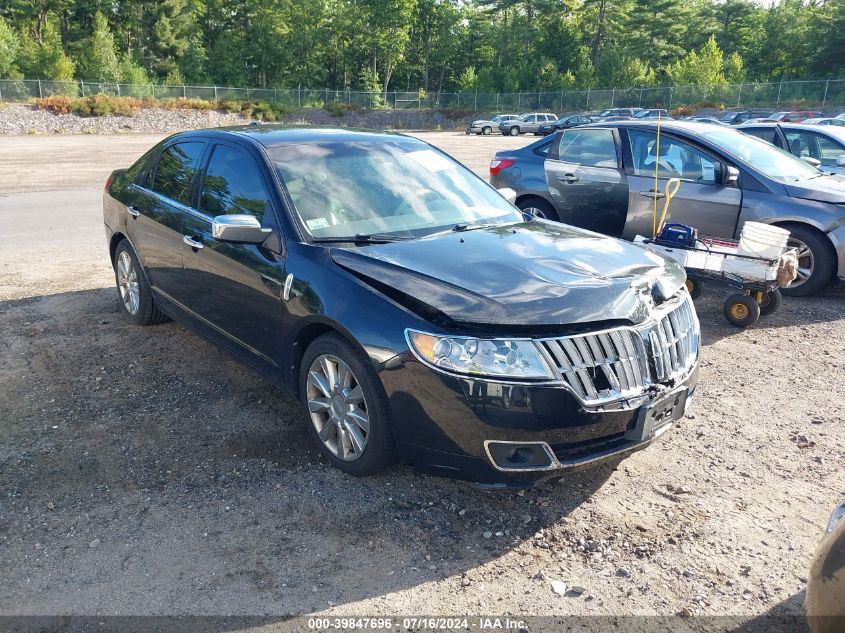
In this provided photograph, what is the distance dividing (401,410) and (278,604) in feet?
3.22

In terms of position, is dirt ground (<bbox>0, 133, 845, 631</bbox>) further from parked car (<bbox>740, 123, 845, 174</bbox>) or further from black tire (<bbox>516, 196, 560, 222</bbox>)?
parked car (<bbox>740, 123, 845, 174</bbox>)

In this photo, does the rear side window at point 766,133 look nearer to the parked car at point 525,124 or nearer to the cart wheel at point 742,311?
the cart wheel at point 742,311

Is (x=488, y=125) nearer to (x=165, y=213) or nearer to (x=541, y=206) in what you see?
(x=541, y=206)

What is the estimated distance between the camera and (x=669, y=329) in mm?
3443

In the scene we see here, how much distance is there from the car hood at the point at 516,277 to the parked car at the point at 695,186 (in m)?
3.87

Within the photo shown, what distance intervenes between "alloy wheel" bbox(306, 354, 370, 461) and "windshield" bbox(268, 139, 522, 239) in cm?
79

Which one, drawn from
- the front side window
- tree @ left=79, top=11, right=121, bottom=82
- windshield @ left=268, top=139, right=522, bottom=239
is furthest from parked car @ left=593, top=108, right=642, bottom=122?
windshield @ left=268, top=139, right=522, bottom=239

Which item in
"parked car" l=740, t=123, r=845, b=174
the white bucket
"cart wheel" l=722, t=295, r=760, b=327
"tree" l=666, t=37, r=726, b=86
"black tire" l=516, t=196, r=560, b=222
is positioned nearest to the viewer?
the white bucket

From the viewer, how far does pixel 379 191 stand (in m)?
4.34

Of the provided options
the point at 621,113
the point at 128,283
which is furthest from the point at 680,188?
the point at 621,113

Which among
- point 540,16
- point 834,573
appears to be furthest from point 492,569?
point 540,16

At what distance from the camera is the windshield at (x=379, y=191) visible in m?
4.06

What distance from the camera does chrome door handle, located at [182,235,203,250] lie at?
4.60 m

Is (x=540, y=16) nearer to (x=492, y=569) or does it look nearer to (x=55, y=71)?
(x=55, y=71)
